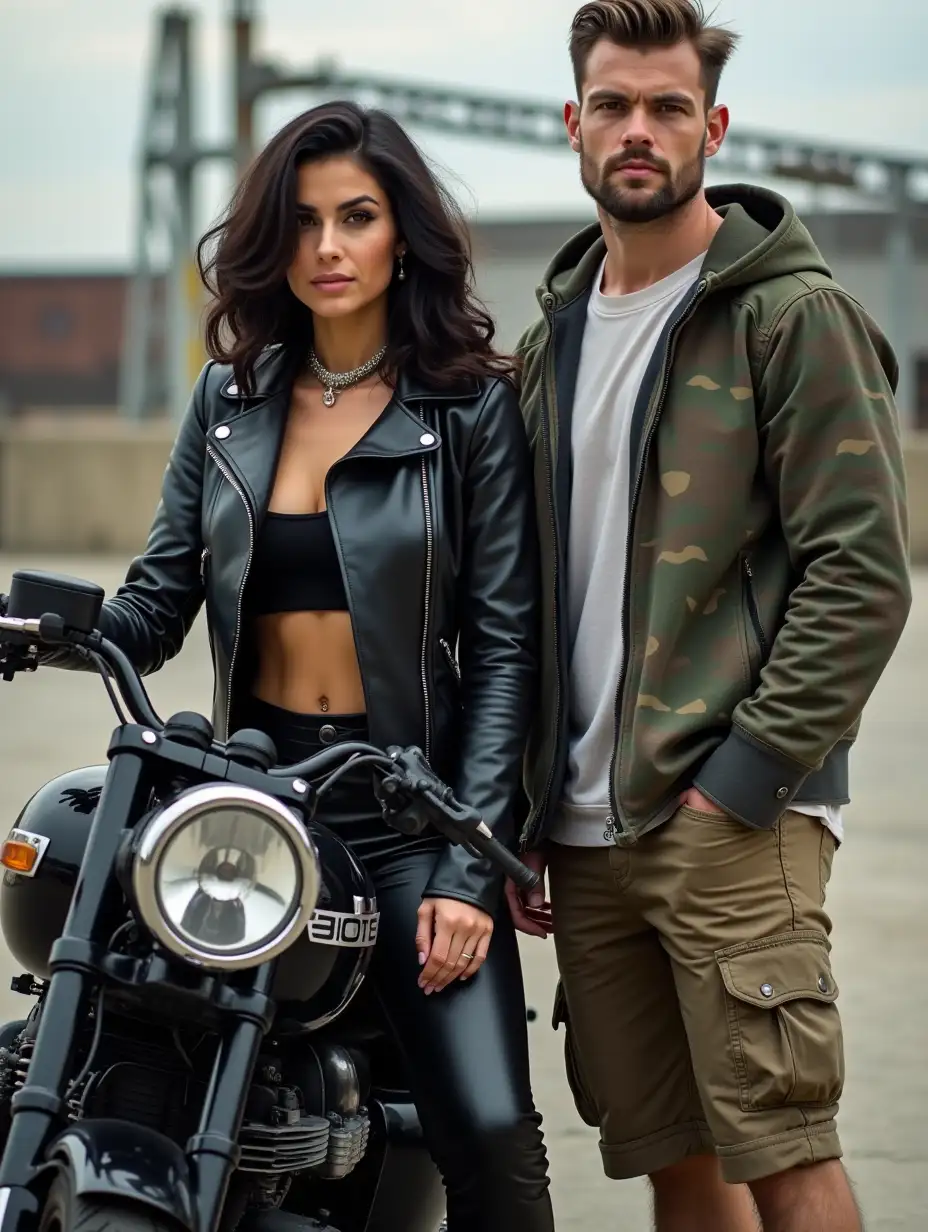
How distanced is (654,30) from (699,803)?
122 cm

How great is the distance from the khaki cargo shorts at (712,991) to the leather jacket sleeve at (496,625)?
24 cm

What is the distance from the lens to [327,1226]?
9.31ft

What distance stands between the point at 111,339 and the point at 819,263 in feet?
190

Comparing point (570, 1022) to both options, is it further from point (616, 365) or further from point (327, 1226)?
point (616, 365)

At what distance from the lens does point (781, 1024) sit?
3.02 metres

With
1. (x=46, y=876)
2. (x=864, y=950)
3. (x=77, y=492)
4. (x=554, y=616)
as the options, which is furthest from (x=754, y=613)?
(x=77, y=492)

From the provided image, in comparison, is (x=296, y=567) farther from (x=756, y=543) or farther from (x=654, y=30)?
(x=654, y=30)

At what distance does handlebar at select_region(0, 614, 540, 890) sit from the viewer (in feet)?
8.52

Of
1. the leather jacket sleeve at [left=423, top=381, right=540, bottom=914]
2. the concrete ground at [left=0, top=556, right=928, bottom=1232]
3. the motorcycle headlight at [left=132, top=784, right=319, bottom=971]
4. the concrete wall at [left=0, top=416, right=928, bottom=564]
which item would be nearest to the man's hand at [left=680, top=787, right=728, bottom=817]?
the leather jacket sleeve at [left=423, top=381, right=540, bottom=914]

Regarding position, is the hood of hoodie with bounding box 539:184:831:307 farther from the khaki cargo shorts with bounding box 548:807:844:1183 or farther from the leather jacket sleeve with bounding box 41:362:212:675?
the khaki cargo shorts with bounding box 548:807:844:1183

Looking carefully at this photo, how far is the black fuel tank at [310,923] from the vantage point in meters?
2.73

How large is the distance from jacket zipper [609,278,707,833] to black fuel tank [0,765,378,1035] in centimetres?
48

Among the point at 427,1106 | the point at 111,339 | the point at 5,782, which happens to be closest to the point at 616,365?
the point at 427,1106

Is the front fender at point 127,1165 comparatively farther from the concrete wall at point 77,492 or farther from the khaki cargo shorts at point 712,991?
the concrete wall at point 77,492
